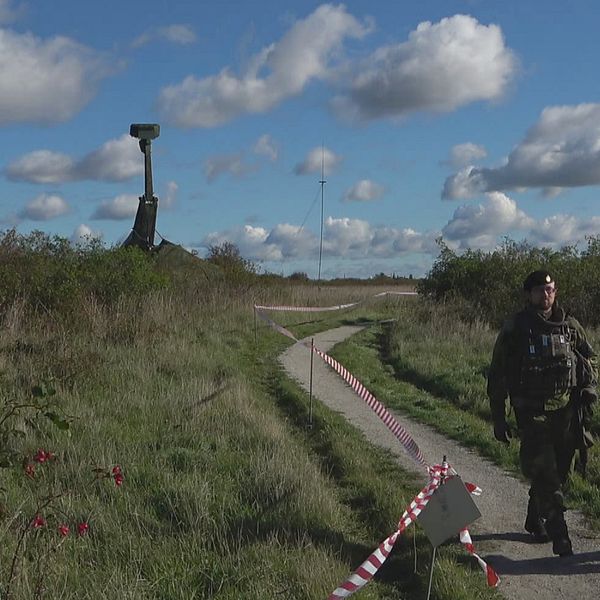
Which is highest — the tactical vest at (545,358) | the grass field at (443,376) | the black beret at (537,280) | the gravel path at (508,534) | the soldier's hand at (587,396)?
the black beret at (537,280)

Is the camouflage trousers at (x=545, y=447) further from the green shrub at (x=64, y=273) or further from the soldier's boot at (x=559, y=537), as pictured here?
the green shrub at (x=64, y=273)

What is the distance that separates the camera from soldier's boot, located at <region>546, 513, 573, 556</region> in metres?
5.80

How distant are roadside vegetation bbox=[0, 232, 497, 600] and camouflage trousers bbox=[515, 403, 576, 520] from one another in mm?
739

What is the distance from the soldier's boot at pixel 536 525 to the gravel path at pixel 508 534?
65mm

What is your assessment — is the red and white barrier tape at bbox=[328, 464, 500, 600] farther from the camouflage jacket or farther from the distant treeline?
the distant treeline

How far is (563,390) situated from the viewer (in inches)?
233

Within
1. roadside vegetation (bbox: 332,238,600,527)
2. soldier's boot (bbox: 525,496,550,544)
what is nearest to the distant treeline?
roadside vegetation (bbox: 332,238,600,527)

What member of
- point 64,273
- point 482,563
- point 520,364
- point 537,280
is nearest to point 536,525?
point 482,563

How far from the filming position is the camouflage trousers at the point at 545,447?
234 inches

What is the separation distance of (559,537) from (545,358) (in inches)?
49.6

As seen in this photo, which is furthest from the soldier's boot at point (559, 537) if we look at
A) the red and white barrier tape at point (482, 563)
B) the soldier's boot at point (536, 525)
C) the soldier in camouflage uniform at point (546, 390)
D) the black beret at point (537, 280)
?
the black beret at point (537, 280)

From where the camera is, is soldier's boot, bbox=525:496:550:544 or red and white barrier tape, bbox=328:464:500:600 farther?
soldier's boot, bbox=525:496:550:544

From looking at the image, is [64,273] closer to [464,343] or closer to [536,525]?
[464,343]

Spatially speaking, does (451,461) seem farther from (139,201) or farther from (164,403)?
(139,201)
